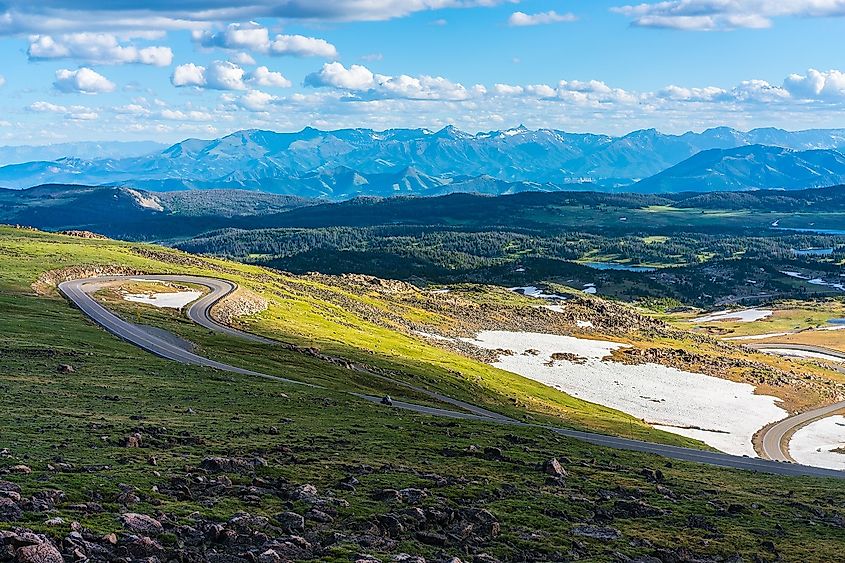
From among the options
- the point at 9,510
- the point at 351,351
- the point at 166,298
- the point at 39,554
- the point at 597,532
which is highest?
the point at 39,554

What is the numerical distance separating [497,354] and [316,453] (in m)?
99.4

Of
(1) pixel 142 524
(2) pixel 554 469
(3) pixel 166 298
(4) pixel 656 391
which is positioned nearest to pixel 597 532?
(2) pixel 554 469

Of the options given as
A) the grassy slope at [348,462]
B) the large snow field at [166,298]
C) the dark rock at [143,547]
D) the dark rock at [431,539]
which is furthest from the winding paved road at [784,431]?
the large snow field at [166,298]

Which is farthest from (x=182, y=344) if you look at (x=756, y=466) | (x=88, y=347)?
(x=756, y=466)

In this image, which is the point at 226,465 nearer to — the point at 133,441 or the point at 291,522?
the point at 133,441

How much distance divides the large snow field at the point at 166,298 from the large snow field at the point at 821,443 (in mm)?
85188

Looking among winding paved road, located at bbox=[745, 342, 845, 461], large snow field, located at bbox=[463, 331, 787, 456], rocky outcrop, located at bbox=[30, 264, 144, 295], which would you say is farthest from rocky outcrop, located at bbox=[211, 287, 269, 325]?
winding paved road, located at bbox=[745, 342, 845, 461]

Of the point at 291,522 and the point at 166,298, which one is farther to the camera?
the point at 166,298

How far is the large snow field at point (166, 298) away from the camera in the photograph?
128 meters

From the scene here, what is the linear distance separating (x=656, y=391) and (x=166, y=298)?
7599cm

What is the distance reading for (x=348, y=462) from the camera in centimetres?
4097

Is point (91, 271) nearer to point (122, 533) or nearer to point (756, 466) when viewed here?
point (756, 466)

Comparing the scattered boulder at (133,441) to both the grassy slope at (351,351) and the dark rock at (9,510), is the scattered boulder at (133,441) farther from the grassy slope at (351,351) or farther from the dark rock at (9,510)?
A: the grassy slope at (351,351)

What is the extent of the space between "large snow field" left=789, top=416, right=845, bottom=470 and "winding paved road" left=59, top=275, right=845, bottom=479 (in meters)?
25.4
